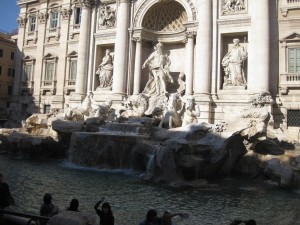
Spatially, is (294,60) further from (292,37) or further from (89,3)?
(89,3)

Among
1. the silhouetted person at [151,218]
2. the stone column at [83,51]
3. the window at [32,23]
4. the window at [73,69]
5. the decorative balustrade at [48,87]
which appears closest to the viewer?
the silhouetted person at [151,218]

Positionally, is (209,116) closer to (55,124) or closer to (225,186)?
(225,186)

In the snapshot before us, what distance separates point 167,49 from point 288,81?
8328mm

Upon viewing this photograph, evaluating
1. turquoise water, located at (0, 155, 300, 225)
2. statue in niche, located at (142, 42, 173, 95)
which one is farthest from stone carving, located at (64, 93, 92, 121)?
turquoise water, located at (0, 155, 300, 225)

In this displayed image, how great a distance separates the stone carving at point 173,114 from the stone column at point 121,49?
547 centimetres

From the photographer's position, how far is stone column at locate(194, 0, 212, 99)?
19078mm

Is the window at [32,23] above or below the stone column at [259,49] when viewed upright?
above

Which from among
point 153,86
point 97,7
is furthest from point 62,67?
point 153,86

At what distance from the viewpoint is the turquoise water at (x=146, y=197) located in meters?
8.27

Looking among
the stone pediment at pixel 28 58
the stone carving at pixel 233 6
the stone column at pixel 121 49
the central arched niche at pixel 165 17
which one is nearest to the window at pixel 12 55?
the stone pediment at pixel 28 58

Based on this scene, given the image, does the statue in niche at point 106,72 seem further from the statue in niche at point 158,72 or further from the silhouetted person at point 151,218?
the silhouetted person at point 151,218

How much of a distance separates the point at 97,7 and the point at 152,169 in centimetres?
1568

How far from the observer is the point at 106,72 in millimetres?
23391

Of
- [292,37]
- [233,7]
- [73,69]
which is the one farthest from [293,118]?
[73,69]
